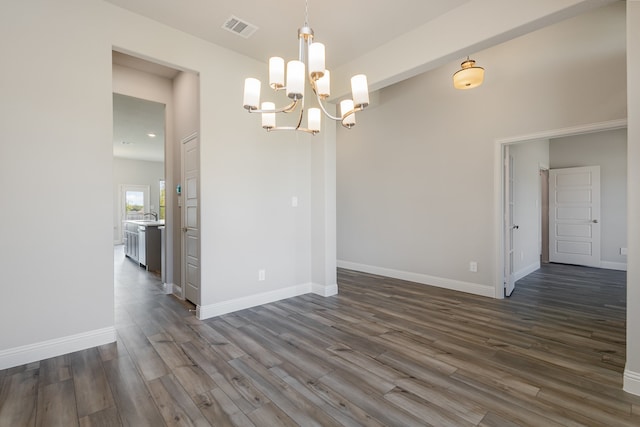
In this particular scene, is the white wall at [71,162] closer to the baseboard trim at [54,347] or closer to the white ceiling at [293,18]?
the baseboard trim at [54,347]

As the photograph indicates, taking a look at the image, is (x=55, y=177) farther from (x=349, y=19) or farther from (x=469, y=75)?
(x=469, y=75)

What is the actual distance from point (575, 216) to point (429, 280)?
13.3 feet

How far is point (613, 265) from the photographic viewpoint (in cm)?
569

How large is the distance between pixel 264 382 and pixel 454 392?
1229 millimetres

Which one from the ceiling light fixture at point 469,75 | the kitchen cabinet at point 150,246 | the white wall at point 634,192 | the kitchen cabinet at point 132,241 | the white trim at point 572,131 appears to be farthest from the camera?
the kitchen cabinet at point 132,241

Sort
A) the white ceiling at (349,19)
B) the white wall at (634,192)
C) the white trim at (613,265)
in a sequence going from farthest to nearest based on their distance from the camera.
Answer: the white trim at (613,265) < the white ceiling at (349,19) < the white wall at (634,192)

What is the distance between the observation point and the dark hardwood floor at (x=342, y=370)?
1.69m

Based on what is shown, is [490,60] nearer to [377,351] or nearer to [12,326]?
[377,351]

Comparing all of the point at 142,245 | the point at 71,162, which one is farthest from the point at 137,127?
the point at 71,162

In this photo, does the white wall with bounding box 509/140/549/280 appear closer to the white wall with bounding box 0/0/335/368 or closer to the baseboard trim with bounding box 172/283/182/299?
the white wall with bounding box 0/0/335/368

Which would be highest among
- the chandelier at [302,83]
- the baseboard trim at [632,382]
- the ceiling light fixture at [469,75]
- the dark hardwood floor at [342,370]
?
the ceiling light fixture at [469,75]

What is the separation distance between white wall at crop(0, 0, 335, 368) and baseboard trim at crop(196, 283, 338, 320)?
0.16 feet

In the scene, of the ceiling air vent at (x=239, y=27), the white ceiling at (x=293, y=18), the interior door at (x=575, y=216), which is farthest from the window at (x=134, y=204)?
the interior door at (x=575, y=216)

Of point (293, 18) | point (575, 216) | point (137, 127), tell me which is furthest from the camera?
point (137, 127)
